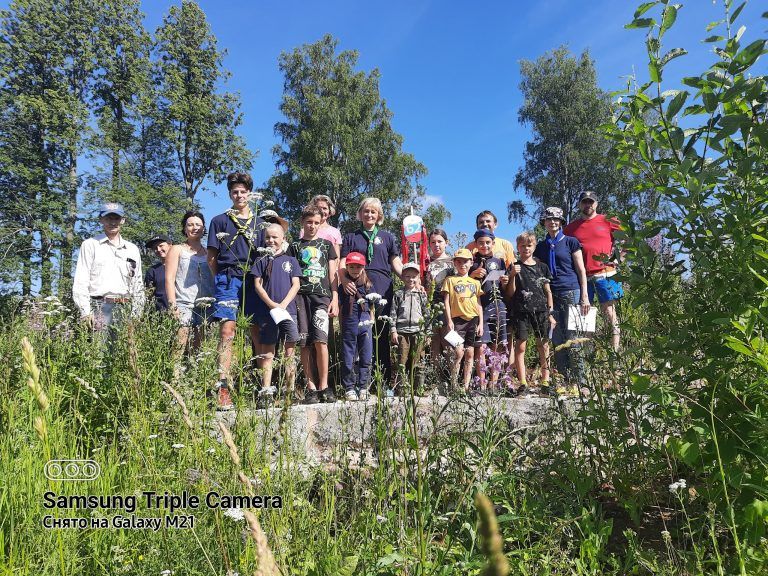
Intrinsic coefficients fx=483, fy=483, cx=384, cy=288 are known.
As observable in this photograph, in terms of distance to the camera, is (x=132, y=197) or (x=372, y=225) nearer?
Result: (x=372, y=225)

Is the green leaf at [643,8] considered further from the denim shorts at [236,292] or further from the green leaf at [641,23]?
the denim shorts at [236,292]

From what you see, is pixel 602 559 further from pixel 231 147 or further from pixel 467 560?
pixel 231 147

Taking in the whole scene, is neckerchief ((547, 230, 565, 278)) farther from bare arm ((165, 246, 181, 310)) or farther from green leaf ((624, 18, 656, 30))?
bare arm ((165, 246, 181, 310))

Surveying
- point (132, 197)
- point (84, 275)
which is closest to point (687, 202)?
point (84, 275)

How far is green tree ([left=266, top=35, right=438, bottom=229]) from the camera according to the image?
3019 cm

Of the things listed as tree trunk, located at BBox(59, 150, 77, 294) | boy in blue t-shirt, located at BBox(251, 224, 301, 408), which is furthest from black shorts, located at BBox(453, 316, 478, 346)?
tree trunk, located at BBox(59, 150, 77, 294)

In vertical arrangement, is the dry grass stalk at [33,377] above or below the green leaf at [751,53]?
below

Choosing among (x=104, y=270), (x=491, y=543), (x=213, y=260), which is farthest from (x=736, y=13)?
(x=104, y=270)

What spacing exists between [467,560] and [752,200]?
173cm

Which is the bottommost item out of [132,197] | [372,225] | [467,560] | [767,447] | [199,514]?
[467,560]

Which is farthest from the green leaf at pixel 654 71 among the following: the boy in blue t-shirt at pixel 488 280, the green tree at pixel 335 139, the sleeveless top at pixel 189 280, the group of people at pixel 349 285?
the green tree at pixel 335 139

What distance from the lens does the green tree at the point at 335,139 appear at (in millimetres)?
30188

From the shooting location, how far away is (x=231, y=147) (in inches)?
1096

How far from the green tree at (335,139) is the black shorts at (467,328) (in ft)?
83.9
